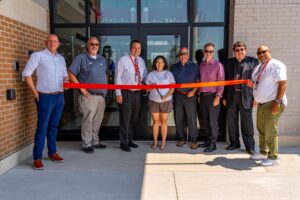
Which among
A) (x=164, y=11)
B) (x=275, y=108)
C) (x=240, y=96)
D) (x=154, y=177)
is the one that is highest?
(x=164, y=11)

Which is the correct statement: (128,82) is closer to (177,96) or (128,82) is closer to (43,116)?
(177,96)

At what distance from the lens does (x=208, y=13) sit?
652cm

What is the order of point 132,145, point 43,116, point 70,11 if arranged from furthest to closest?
1. point 70,11
2. point 132,145
3. point 43,116

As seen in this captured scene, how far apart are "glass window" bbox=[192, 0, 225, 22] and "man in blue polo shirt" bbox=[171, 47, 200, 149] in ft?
3.41

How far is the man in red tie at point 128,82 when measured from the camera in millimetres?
5816

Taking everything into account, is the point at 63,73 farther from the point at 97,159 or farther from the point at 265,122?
the point at 265,122

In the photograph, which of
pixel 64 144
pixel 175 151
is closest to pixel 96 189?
pixel 175 151

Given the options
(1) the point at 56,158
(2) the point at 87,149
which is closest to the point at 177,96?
(2) the point at 87,149

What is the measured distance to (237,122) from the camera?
19.4 ft

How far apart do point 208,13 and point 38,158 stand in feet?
13.9

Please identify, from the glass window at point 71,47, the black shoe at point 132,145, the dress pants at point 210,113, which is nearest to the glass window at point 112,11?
the glass window at point 71,47

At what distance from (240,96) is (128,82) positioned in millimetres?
2014

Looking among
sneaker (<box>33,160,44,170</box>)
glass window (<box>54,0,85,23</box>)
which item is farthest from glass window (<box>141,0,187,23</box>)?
sneaker (<box>33,160,44,170</box>)

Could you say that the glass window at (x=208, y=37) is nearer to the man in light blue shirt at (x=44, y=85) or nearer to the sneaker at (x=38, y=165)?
the man in light blue shirt at (x=44, y=85)
